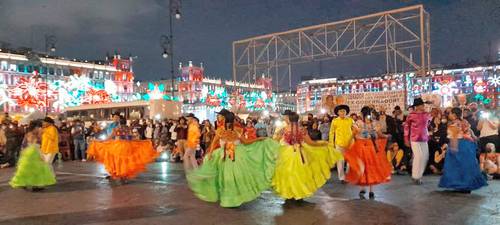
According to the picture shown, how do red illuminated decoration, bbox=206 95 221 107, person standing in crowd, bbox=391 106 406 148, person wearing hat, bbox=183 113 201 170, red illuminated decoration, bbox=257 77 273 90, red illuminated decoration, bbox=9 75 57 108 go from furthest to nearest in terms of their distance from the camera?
red illuminated decoration, bbox=206 95 221 107, red illuminated decoration, bbox=9 75 57 108, red illuminated decoration, bbox=257 77 273 90, person standing in crowd, bbox=391 106 406 148, person wearing hat, bbox=183 113 201 170

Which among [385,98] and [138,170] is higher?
[385,98]

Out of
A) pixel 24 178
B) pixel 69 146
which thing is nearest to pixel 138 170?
pixel 24 178

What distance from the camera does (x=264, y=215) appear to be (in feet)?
23.7

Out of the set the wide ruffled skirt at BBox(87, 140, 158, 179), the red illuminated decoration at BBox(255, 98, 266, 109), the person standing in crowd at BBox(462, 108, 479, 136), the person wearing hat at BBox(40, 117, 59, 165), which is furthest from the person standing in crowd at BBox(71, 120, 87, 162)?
the red illuminated decoration at BBox(255, 98, 266, 109)

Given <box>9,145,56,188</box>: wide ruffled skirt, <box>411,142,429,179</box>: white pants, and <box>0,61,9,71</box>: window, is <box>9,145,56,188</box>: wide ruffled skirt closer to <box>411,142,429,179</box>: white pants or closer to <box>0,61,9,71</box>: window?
<box>411,142,429,179</box>: white pants

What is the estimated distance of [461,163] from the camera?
8.52 meters

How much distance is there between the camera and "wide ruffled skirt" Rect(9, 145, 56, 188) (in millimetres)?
10617

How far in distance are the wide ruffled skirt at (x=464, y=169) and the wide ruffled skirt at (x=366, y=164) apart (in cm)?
123

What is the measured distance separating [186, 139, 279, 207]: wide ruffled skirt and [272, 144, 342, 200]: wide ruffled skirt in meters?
0.16

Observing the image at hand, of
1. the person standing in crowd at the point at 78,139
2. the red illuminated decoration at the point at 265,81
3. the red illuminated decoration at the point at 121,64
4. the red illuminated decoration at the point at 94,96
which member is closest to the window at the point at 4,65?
the red illuminated decoration at the point at 121,64

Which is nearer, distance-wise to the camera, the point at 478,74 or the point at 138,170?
the point at 138,170

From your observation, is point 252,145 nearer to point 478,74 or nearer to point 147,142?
point 147,142

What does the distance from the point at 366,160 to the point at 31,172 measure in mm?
7562

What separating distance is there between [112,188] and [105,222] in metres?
3.98
